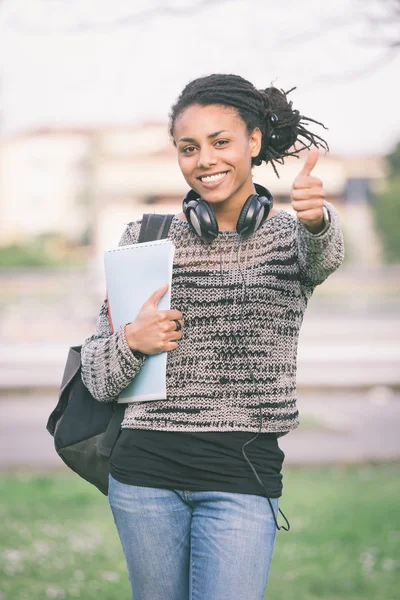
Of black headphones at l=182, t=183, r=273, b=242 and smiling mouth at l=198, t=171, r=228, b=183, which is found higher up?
smiling mouth at l=198, t=171, r=228, b=183

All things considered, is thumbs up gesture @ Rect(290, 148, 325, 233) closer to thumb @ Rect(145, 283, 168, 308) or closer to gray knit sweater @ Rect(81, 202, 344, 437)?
gray knit sweater @ Rect(81, 202, 344, 437)

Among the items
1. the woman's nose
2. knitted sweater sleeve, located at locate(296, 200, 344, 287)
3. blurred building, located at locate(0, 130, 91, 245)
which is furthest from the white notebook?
blurred building, located at locate(0, 130, 91, 245)

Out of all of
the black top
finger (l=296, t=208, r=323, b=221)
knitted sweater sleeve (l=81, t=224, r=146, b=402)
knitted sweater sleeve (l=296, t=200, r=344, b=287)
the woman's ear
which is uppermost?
the woman's ear

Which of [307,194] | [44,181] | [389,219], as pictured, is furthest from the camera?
[44,181]

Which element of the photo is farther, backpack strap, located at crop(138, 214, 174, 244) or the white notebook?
backpack strap, located at crop(138, 214, 174, 244)

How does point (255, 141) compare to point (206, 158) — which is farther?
point (255, 141)

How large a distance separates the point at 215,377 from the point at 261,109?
2.69ft

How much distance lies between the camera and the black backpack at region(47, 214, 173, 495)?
8.03ft

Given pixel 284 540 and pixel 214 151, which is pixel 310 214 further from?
pixel 284 540

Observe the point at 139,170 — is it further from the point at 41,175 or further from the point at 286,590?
the point at 286,590

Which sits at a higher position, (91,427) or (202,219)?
(202,219)

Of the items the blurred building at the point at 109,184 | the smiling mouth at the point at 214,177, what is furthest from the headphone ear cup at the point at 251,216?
the blurred building at the point at 109,184

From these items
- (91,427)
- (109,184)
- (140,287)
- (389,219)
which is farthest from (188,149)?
(109,184)

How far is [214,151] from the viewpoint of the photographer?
7.76 ft
